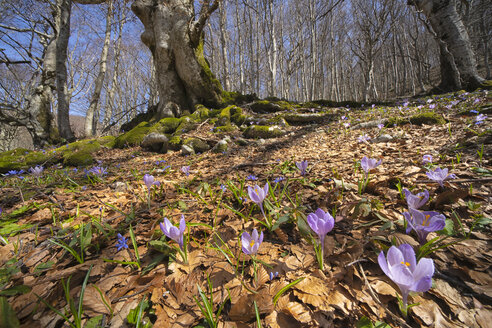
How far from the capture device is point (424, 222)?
32.8 inches

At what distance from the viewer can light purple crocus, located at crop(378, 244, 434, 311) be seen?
59 centimetres

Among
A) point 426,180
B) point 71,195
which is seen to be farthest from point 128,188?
point 426,180

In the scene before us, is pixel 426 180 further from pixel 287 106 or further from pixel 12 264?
pixel 287 106

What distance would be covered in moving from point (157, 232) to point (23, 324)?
0.60 m

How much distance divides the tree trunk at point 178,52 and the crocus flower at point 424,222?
22.5ft

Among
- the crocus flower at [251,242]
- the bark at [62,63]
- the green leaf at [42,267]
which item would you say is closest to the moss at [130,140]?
the bark at [62,63]

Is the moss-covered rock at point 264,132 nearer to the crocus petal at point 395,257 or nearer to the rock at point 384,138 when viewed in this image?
the rock at point 384,138

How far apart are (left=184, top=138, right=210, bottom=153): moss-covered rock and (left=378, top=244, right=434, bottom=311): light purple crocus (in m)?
3.83

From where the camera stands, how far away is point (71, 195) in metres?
2.07

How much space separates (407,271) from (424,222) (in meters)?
0.34

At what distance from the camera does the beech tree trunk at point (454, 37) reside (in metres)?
6.25

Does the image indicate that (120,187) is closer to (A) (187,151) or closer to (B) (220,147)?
(A) (187,151)

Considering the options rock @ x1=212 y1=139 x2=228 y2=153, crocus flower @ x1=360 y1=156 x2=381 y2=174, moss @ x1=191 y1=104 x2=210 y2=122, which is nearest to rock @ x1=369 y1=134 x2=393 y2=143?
crocus flower @ x1=360 y1=156 x2=381 y2=174

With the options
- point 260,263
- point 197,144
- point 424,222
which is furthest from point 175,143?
point 424,222
